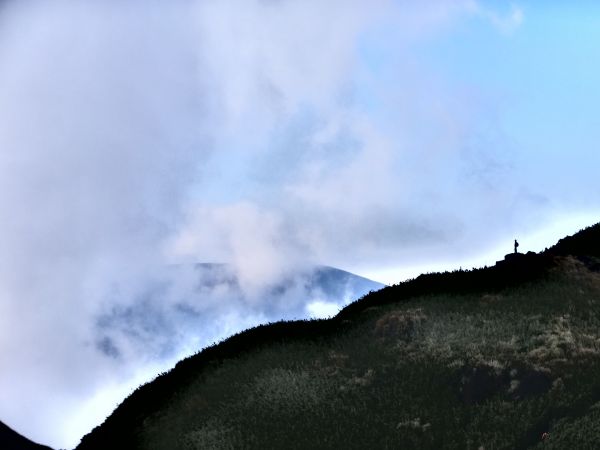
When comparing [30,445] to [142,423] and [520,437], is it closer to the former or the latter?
[142,423]

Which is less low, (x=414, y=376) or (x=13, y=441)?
(x=13, y=441)

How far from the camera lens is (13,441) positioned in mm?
38031

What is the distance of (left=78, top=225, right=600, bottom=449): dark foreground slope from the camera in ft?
103

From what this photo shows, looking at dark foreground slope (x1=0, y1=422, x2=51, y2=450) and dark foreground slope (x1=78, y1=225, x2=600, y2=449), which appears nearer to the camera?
dark foreground slope (x1=78, y1=225, x2=600, y2=449)

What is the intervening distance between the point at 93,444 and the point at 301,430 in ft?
37.2

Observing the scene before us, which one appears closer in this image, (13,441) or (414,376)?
(414,376)

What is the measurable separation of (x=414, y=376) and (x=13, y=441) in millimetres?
19804

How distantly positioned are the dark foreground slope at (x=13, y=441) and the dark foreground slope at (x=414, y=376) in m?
2.70

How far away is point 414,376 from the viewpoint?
35969 mm

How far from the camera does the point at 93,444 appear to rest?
38031mm

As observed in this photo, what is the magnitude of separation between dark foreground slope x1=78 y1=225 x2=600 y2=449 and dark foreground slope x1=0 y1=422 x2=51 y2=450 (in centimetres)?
270

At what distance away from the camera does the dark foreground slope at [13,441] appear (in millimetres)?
37719

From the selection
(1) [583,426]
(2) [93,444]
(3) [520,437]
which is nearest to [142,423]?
(2) [93,444]

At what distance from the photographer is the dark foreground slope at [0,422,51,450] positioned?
3772 cm
